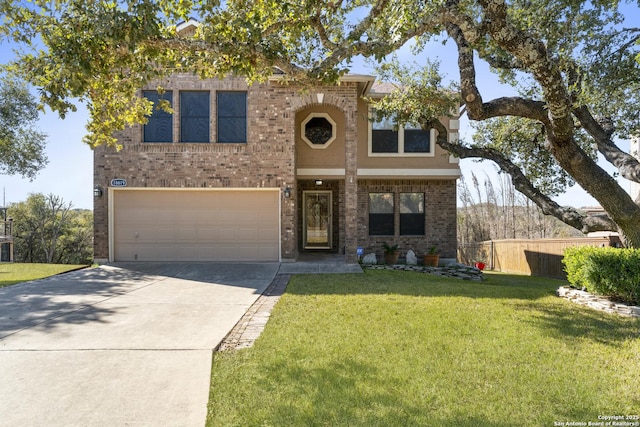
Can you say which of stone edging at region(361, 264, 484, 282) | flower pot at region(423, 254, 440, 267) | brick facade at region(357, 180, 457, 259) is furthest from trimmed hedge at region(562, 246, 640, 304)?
brick facade at region(357, 180, 457, 259)

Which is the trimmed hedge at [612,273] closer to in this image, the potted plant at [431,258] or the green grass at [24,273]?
the potted plant at [431,258]

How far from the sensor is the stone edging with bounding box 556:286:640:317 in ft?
21.2

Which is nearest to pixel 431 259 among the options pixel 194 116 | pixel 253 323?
pixel 194 116

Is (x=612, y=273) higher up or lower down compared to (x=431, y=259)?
higher up

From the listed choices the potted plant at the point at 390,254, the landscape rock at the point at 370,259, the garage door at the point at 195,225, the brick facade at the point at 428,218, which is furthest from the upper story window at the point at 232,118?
the potted plant at the point at 390,254

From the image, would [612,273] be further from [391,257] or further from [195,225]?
[195,225]

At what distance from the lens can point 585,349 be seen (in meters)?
4.61

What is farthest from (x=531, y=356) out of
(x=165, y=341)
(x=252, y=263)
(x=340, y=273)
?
(x=252, y=263)

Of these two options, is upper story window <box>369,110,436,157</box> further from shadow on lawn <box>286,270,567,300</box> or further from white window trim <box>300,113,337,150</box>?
shadow on lawn <box>286,270,567,300</box>

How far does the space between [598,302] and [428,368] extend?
4.95 metres

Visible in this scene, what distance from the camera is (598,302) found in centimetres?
700

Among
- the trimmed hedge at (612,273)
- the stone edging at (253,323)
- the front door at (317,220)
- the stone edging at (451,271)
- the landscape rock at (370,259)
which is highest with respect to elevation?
the front door at (317,220)

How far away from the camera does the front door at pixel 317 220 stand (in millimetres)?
15875

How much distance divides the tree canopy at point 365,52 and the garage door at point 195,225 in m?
5.26
